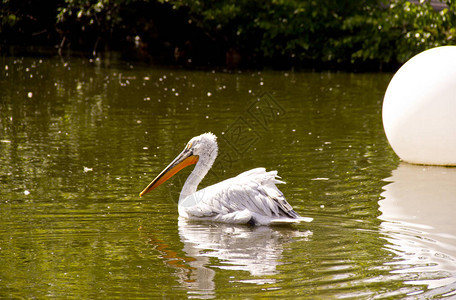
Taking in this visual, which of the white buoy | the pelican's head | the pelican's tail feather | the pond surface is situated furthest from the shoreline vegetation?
the pelican's tail feather

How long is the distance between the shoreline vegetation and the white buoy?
9684 mm

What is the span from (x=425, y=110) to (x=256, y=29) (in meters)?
16.3

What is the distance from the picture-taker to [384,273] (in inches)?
239

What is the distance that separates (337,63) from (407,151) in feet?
50.7

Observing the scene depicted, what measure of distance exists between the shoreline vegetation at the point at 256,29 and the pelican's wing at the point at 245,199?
13027 mm

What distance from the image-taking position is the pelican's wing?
762 centimetres

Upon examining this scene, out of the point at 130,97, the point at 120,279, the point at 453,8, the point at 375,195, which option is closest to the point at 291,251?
the point at 120,279

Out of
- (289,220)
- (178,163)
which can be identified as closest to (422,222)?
(289,220)

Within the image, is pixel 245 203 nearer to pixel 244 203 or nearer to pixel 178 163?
pixel 244 203

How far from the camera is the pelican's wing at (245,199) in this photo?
7.62m

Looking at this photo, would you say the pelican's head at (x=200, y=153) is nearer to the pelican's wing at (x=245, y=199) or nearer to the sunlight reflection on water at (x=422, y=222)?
the pelican's wing at (x=245, y=199)

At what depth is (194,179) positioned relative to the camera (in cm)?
839

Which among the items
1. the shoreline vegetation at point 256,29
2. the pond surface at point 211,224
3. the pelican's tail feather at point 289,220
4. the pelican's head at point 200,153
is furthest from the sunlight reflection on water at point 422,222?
the shoreline vegetation at point 256,29

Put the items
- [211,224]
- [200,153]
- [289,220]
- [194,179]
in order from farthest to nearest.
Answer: [200,153] → [194,179] → [211,224] → [289,220]
